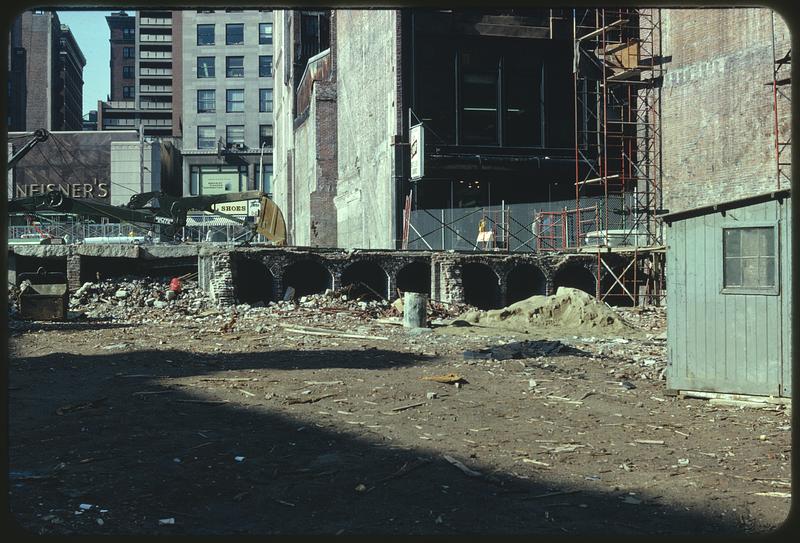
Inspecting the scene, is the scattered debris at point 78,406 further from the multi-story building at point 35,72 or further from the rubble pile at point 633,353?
the multi-story building at point 35,72

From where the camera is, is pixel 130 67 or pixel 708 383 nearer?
pixel 708 383

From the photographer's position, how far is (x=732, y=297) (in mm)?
11375

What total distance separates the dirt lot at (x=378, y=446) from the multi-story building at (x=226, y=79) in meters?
72.2

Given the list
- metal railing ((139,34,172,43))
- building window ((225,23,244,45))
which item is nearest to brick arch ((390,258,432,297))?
building window ((225,23,244,45))

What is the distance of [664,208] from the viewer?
3184cm

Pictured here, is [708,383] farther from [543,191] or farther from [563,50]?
[563,50]

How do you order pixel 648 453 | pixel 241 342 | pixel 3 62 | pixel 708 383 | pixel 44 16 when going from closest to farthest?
pixel 3 62 → pixel 648 453 → pixel 708 383 → pixel 241 342 → pixel 44 16

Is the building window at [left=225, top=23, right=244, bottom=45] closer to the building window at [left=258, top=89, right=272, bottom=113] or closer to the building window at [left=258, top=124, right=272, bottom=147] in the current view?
the building window at [left=258, top=89, right=272, bottom=113]

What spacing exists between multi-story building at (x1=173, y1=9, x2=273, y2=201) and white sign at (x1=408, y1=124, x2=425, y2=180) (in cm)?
5390

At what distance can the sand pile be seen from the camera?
2289 centimetres

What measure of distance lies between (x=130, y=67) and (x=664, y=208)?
108 meters

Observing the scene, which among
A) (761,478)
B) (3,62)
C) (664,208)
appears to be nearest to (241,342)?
(761,478)

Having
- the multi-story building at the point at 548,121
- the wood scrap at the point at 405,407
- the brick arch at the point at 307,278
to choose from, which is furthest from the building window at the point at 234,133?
the wood scrap at the point at 405,407

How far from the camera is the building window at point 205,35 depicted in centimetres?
8662
